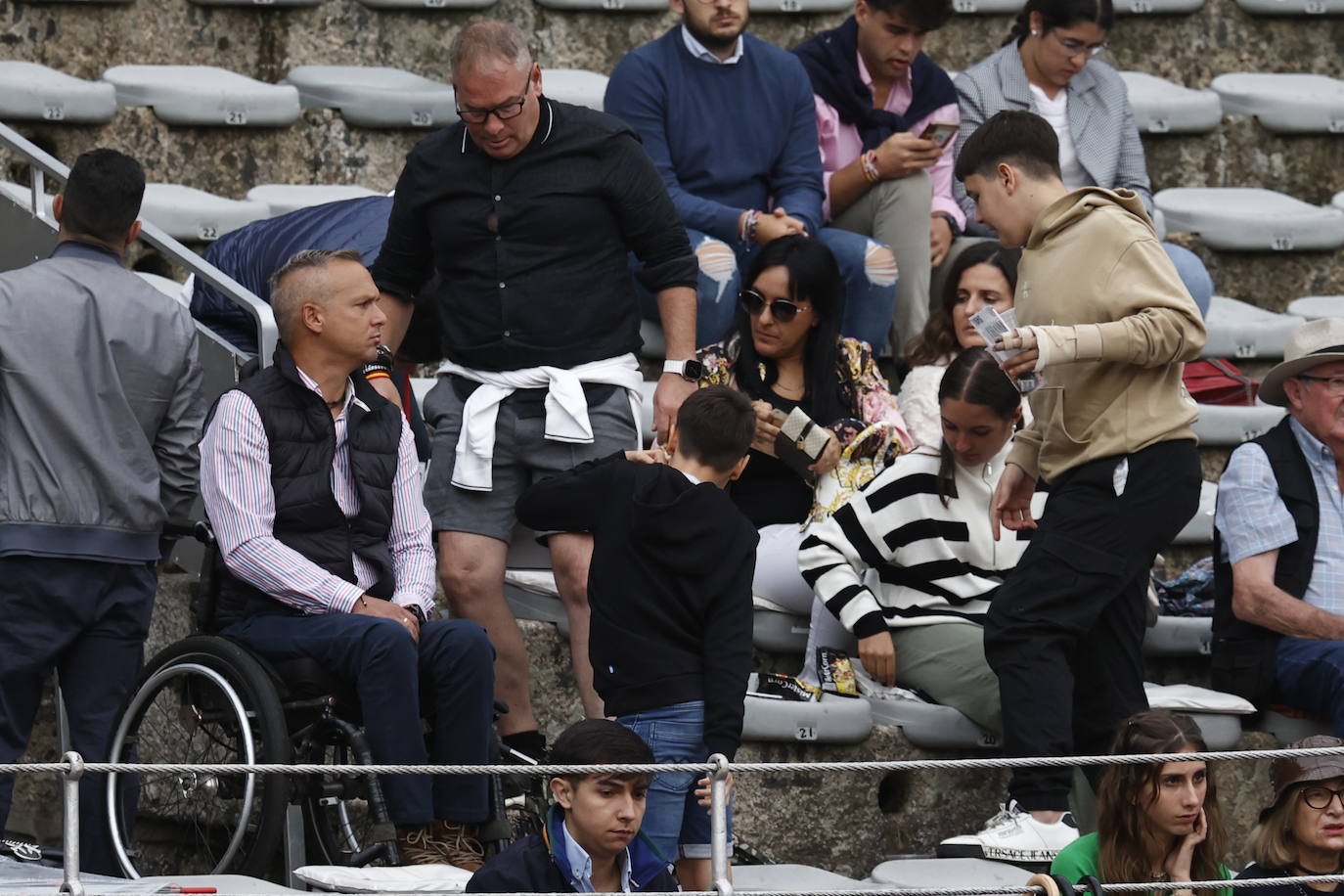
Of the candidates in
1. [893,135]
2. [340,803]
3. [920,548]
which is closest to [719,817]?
[340,803]

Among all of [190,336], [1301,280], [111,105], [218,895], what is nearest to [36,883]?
[218,895]

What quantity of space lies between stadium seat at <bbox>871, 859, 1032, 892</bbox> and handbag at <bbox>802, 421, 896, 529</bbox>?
2.89ft

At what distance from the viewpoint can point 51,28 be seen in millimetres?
6617

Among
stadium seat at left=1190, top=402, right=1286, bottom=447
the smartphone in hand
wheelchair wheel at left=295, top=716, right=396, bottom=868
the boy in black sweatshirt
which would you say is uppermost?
the smartphone in hand

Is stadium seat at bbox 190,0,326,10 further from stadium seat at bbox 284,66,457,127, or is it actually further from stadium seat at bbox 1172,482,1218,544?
stadium seat at bbox 1172,482,1218,544

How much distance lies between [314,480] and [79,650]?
0.53 metres

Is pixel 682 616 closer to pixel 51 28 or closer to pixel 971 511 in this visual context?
pixel 971 511

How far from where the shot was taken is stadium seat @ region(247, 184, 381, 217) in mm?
5883

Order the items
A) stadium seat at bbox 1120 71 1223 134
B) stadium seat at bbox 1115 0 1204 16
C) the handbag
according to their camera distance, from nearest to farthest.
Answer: the handbag < stadium seat at bbox 1120 71 1223 134 < stadium seat at bbox 1115 0 1204 16

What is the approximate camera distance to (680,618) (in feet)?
12.5

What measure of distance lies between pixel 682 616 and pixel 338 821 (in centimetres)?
71

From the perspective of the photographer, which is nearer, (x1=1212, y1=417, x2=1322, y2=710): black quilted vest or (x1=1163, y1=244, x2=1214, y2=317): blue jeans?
(x1=1212, y1=417, x2=1322, y2=710): black quilted vest

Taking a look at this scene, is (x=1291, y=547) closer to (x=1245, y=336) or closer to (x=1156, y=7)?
(x=1245, y=336)

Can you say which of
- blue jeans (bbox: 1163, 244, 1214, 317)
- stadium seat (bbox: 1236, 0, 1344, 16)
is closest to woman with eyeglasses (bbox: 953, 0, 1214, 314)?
blue jeans (bbox: 1163, 244, 1214, 317)
